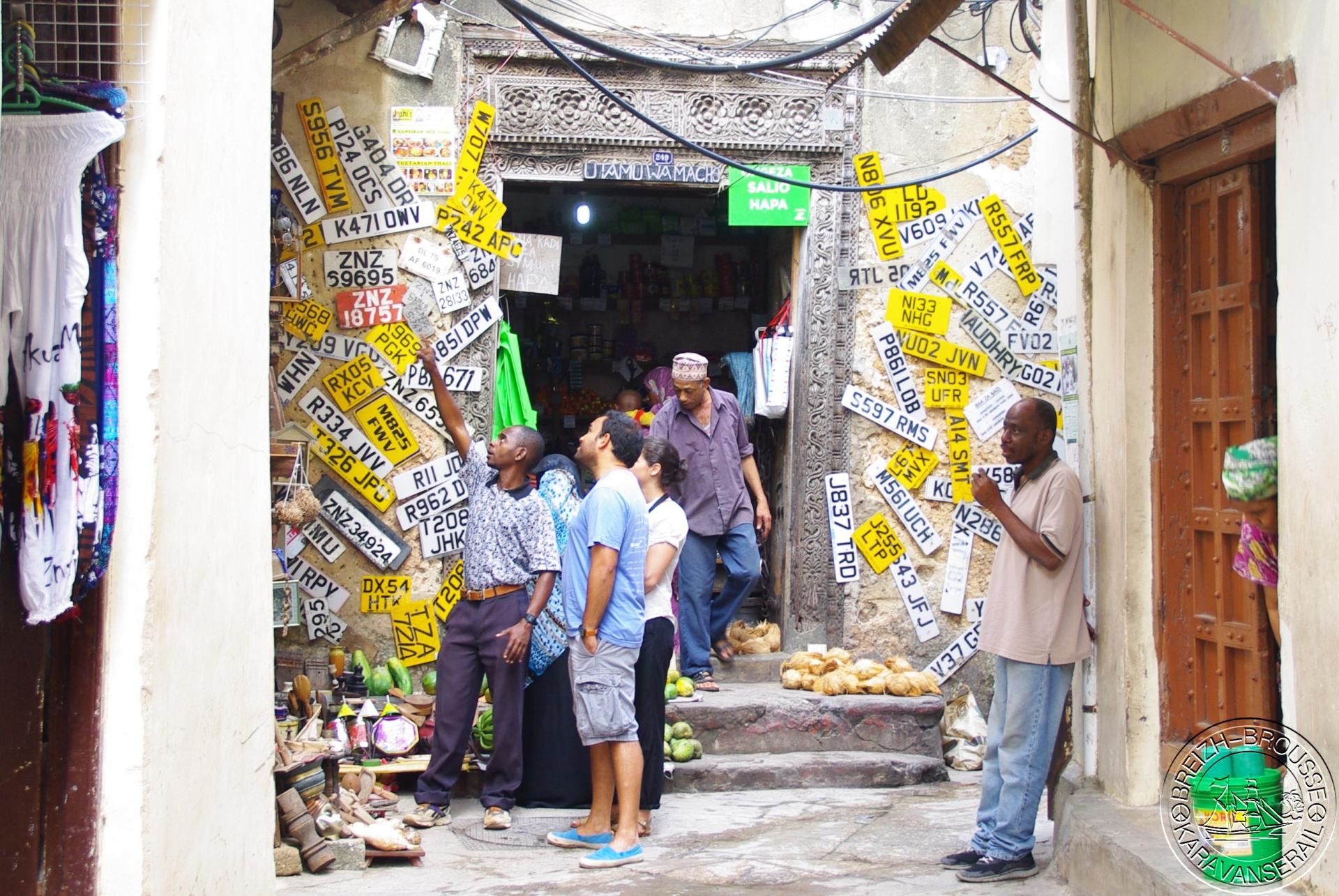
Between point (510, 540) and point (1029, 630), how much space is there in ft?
7.86

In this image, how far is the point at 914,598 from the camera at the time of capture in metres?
8.41

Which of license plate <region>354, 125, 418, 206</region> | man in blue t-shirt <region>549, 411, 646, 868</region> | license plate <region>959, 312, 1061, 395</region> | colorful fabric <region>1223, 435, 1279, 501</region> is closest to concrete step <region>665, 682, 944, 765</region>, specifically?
man in blue t-shirt <region>549, 411, 646, 868</region>

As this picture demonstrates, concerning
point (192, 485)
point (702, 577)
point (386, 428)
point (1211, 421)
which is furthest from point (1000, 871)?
point (386, 428)

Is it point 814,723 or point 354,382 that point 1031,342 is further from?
point 354,382

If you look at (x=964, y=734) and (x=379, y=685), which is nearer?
(x=379, y=685)

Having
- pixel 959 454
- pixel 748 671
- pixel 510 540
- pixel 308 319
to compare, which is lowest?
pixel 748 671

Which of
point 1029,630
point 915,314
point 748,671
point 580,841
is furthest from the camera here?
point 915,314

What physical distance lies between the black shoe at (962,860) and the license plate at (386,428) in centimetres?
391

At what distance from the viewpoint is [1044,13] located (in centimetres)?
719

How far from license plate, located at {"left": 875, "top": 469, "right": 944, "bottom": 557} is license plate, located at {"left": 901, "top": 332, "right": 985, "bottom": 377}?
74 centimetres

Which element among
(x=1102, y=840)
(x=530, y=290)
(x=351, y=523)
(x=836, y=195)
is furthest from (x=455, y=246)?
(x=1102, y=840)

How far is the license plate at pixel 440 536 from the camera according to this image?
26.2ft

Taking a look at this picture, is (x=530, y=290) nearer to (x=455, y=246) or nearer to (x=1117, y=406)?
(x=455, y=246)

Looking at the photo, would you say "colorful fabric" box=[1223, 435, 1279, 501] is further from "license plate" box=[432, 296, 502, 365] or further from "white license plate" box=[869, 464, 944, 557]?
"license plate" box=[432, 296, 502, 365]
